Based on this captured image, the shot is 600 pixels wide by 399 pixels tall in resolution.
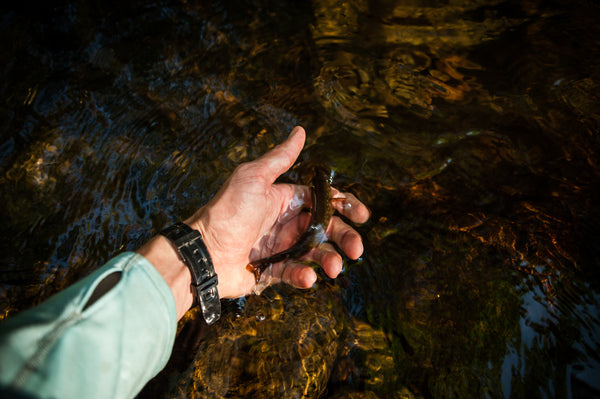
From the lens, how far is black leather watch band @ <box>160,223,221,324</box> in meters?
2.70

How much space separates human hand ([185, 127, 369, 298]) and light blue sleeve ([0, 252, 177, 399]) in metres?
0.98

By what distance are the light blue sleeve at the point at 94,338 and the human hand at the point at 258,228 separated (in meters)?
0.98

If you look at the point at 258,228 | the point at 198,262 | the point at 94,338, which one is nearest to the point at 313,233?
the point at 258,228

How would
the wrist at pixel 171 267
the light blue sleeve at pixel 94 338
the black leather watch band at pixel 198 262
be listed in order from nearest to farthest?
the light blue sleeve at pixel 94 338 < the wrist at pixel 171 267 < the black leather watch band at pixel 198 262

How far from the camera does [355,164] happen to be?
4.13 m

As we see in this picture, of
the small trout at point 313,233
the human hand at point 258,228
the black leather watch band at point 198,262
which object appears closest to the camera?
the black leather watch band at point 198,262

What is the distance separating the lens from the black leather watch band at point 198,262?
2.70 meters

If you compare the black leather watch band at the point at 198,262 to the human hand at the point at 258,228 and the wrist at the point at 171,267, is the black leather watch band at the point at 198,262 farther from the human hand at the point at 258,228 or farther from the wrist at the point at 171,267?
the human hand at the point at 258,228

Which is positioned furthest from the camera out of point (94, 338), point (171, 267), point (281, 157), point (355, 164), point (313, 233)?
point (355, 164)

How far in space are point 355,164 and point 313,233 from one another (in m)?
1.16

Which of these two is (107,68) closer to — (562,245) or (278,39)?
(278,39)

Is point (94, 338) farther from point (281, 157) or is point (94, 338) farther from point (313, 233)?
point (313, 233)

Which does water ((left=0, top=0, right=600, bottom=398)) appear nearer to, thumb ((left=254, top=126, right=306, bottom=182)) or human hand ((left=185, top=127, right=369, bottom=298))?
human hand ((left=185, top=127, right=369, bottom=298))

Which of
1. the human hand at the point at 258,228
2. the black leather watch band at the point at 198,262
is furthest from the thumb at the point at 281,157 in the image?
the black leather watch band at the point at 198,262
